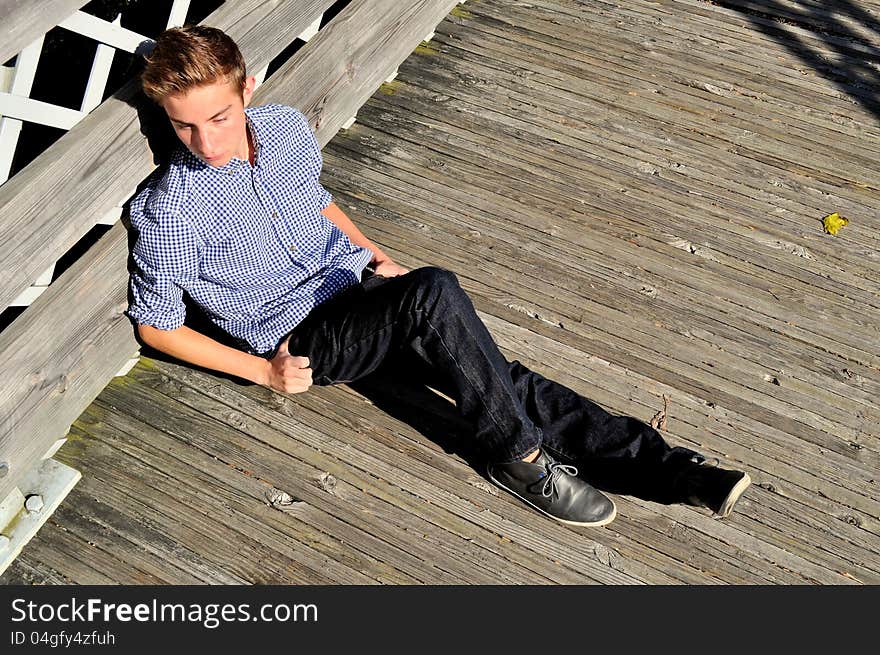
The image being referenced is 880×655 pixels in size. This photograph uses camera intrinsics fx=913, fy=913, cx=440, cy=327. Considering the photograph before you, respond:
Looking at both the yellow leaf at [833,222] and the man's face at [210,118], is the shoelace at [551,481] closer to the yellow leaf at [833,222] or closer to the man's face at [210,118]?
the man's face at [210,118]

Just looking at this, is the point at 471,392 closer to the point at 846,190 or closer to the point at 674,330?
the point at 674,330

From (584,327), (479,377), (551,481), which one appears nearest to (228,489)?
(479,377)

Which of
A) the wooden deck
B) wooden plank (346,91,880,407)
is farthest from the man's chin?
wooden plank (346,91,880,407)

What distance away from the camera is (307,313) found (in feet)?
8.55

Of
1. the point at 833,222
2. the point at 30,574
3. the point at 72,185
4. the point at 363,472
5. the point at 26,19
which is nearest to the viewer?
the point at 26,19

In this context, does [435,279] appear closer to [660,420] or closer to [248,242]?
[248,242]

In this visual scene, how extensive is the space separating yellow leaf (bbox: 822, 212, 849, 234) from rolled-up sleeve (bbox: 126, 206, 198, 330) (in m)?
2.34

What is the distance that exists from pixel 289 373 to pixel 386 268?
499 millimetres

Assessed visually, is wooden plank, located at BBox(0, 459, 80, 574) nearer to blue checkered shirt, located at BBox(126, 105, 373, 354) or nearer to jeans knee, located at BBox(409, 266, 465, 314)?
blue checkered shirt, located at BBox(126, 105, 373, 354)

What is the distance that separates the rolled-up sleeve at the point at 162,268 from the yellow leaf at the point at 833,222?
2338 mm

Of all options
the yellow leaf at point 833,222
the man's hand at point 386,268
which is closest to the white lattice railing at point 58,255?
the man's hand at point 386,268

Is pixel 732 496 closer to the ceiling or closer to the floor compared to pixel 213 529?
closer to the ceiling

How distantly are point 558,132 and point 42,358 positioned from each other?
227cm

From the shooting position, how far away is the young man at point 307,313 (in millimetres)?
2305
